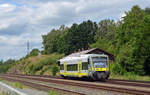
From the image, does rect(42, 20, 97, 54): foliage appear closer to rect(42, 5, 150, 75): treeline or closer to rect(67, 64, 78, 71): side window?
rect(42, 5, 150, 75): treeline

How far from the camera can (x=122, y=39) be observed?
55.6 metres

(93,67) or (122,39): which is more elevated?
(122,39)

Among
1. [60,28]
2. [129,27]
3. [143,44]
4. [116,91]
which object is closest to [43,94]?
[116,91]

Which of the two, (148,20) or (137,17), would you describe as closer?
(148,20)

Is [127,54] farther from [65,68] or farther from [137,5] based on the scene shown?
[137,5]

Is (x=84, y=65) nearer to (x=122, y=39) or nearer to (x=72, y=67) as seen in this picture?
(x=72, y=67)

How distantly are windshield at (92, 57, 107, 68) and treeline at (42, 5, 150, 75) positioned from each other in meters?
8.94

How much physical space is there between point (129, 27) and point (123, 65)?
70.5 feet

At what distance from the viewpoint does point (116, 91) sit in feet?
55.7

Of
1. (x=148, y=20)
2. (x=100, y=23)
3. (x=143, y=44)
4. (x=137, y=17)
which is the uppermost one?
(x=100, y=23)

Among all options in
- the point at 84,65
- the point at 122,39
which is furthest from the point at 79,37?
the point at 84,65

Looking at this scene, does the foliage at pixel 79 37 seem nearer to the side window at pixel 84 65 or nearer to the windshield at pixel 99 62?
the side window at pixel 84 65

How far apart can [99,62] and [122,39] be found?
28.2m

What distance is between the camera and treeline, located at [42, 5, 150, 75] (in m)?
36.8
